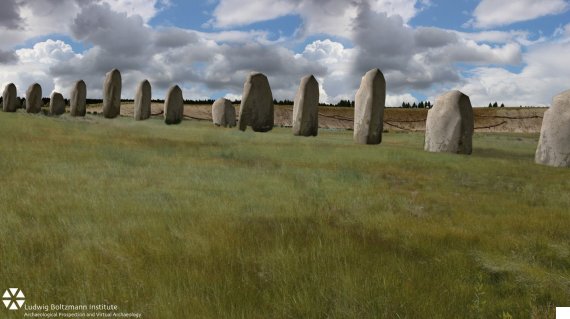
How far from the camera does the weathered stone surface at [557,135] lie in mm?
16156

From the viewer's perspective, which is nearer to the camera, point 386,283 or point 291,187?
point 386,283

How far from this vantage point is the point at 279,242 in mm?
5250

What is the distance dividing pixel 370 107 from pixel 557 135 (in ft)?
23.2

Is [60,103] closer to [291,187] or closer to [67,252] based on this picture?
Answer: [291,187]

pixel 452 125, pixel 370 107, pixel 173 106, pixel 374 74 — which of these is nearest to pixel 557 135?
pixel 452 125

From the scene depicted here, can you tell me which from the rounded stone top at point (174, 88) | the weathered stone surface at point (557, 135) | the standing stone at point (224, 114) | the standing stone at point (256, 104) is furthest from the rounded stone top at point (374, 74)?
the rounded stone top at point (174, 88)

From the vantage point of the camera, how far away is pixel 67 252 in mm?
4910

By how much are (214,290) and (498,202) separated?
21.7 feet

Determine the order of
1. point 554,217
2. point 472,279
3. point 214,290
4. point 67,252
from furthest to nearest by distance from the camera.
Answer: point 554,217 < point 67,252 < point 472,279 < point 214,290

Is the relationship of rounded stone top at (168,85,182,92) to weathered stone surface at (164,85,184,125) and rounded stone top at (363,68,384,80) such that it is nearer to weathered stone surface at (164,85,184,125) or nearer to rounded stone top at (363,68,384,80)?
weathered stone surface at (164,85,184,125)

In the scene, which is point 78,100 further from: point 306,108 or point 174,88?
point 306,108

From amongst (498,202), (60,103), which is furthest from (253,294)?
(60,103)

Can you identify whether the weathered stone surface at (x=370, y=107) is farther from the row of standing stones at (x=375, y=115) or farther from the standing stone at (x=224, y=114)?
the standing stone at (x=224, y=114)

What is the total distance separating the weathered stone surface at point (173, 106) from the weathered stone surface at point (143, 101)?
2050 mm
